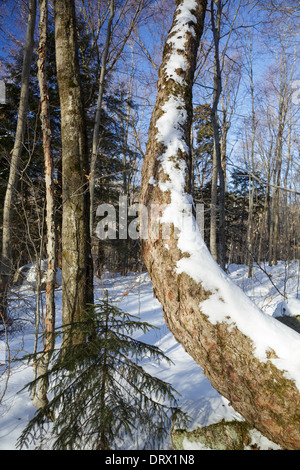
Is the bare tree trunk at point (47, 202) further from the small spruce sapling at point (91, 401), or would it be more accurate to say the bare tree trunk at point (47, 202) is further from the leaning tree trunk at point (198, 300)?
the leaning tree trunk at point (198, 300)

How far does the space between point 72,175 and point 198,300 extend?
2089 mm

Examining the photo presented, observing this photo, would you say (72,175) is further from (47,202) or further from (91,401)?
(91,401)

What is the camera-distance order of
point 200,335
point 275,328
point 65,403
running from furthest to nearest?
point 65,403 → point 200,335 → point 275,328

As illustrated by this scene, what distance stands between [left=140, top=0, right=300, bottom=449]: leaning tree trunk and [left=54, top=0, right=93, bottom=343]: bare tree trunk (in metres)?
1.16

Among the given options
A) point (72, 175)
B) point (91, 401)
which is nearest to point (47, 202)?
point (72, 175)

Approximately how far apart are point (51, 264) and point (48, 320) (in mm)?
610

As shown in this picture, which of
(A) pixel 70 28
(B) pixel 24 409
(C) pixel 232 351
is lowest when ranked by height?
(B) pixel 24 409

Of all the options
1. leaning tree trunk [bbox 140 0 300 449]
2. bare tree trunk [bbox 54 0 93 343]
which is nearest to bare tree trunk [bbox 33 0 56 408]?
bare tree trunk [bbox 54 0 93 343]

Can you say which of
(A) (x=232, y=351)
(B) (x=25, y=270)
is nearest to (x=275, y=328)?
(A) (x=232, y=351)

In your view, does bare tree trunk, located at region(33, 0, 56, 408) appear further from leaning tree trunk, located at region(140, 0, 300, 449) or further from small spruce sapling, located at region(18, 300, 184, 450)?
leaning tree trunk, located at region(140, 0, 300, 449)

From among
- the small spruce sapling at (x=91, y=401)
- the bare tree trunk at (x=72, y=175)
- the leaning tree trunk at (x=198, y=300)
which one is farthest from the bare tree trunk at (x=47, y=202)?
A: the leaning tree trunk at (x=198, y=300)

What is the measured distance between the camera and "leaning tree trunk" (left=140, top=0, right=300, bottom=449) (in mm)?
1239

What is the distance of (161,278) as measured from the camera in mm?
1600

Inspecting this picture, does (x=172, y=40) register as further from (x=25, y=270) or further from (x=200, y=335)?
(x=25, y=270)
